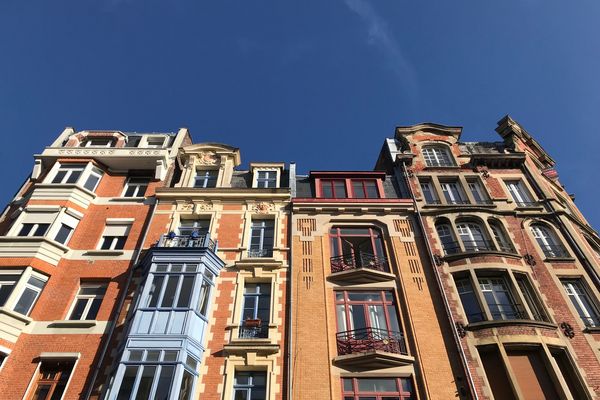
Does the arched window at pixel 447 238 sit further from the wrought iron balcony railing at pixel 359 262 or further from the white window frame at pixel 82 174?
the white window frame at pixel 82 174

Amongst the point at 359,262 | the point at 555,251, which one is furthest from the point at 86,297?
the point at 555,251

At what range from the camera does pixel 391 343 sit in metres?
16.0

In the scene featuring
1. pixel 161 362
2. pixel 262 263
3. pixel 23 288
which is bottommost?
pixel 161 362

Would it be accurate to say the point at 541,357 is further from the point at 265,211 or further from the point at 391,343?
the point at 265,211

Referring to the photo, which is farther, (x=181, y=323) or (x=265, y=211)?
(x=265, y=211)

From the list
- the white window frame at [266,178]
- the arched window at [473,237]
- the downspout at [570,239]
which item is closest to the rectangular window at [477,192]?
the arched window at [473,237]

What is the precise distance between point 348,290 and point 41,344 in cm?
1204

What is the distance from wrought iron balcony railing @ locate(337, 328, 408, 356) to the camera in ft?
51.6

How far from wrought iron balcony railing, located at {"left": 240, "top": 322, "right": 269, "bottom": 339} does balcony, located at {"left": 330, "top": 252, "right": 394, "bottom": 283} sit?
3757 mm

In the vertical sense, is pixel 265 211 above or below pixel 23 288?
above

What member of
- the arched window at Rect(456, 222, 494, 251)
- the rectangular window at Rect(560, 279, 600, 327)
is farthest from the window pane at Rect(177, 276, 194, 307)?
the rectangular window at Rect(560, 279, 600, 327)

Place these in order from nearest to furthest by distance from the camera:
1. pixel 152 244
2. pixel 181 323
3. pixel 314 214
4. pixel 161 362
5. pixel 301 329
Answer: pixel 161 362 → pixel 181 323 → pixel 301 329 → pixel 152 244 → pixel 314 214

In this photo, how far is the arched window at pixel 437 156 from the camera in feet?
79.8

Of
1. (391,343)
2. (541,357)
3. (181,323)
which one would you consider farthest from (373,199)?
(181,323)
